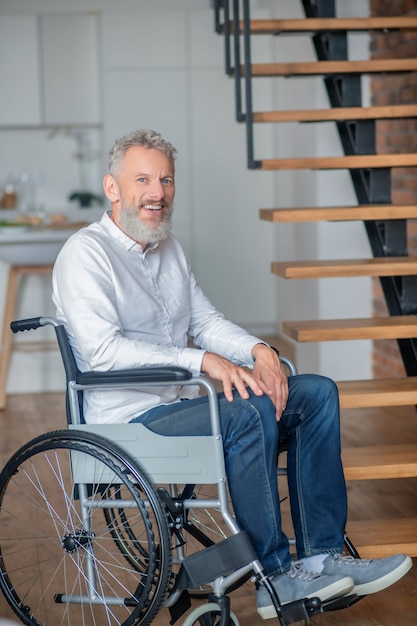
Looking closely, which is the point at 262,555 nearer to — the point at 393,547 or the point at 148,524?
the point at 148,524

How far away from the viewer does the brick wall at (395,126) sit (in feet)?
15.4

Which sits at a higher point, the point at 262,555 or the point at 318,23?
the point at 318,23

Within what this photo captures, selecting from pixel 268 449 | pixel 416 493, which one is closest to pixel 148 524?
pixel 268 449

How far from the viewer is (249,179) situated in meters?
7.05

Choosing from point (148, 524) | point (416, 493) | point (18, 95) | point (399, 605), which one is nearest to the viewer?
point (148, 524)

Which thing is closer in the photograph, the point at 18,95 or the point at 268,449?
the point at 268,449

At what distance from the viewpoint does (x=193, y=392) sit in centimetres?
257

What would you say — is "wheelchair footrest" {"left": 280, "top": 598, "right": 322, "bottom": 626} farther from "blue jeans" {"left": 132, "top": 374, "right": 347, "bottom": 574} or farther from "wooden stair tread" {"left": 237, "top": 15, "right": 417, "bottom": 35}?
"wooden stair tread" {"left": 237, "top": 15, "right": 417, "bottom": 35}

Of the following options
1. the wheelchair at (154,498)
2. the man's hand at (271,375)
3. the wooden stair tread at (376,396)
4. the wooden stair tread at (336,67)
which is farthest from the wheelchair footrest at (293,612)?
the wooden stair tread at (336,67)

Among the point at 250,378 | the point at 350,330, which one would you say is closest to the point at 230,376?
the point at 250,378

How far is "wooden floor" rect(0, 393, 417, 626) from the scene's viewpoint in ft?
8.16

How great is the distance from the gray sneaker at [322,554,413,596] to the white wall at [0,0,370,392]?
3.98m

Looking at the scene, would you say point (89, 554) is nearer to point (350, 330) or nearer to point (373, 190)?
point (350, 330)

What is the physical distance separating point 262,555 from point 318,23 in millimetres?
2260
